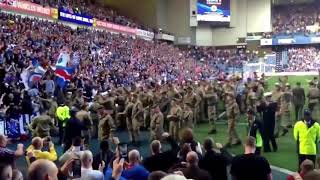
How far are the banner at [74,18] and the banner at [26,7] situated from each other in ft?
4.60

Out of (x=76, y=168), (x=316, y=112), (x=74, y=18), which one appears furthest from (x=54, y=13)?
(x=76, y=168)

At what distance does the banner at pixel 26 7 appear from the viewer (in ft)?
100

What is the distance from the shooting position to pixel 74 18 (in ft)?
128

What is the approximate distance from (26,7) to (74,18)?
6763 mm

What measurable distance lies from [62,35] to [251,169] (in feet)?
88.6

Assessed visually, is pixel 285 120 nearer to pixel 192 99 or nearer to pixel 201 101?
pixel 201 101

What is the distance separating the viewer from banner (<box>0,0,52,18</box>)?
3051 centimetres

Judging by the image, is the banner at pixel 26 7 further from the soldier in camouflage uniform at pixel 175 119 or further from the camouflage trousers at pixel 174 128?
the camouflage trousers at pixel 174 128

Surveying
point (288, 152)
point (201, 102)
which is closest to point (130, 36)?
point (201, 102)

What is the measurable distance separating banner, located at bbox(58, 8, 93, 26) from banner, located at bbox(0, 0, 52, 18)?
1.40m

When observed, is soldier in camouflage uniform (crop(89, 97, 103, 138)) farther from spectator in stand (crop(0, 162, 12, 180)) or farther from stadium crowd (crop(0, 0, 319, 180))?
spectator in stand (crop(0, 162, 12, 180))

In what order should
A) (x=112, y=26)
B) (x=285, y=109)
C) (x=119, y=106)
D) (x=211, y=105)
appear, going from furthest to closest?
(x=112, y=26) < (x=211, y=105) < (x=119, y=106) < (x=285, y=109)

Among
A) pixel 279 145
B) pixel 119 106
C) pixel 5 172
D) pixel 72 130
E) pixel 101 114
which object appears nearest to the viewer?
pixel 5 172

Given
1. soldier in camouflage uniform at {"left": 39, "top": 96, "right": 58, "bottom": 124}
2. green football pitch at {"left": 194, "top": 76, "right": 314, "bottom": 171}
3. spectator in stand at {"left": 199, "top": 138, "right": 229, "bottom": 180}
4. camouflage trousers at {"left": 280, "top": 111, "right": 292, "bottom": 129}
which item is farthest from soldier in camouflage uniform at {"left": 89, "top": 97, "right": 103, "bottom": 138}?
spectator in stand at {"left": 199, "top": 138, "right": 229, "bottom": 180}
